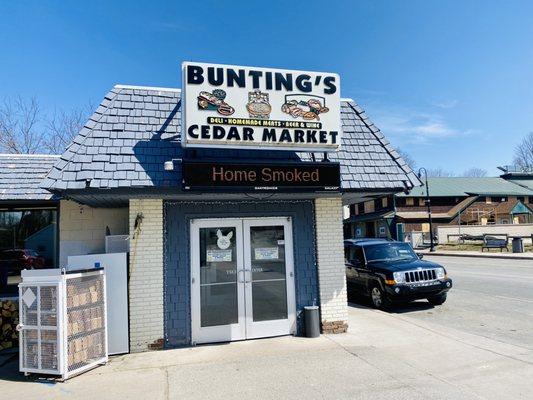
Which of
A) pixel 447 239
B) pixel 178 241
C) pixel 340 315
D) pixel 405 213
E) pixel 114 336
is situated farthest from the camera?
pixel 405 213

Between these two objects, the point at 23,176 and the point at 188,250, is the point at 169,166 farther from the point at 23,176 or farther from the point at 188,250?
the point at 23,176

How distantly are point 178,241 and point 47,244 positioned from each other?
433 cm

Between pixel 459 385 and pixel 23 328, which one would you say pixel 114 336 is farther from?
pixel 459 385

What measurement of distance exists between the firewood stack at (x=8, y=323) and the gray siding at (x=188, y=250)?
3228mm

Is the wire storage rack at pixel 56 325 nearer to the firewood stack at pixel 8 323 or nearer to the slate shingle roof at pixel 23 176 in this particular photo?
the firewood stack at pixel 8 323

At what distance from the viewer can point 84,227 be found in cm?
859

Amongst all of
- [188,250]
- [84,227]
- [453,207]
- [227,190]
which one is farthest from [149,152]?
[453,207]

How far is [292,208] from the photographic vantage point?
802 centimetres

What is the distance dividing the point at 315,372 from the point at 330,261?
2.57m

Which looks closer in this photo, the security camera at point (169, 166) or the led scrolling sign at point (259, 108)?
the security camera at point (169, 166)

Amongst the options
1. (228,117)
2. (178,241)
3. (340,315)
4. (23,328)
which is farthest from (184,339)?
(228,117)

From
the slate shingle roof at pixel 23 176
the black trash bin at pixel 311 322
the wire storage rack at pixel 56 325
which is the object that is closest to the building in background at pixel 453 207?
the black trash bin at pixel 311 322

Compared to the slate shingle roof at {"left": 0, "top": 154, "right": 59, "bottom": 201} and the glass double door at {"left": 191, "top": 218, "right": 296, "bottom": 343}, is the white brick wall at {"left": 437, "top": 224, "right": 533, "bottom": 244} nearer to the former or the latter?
the glass double door at {"left": 191, "top": 218, "right": 296, "bottom": 343}

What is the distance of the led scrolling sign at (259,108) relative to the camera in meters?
6.87
